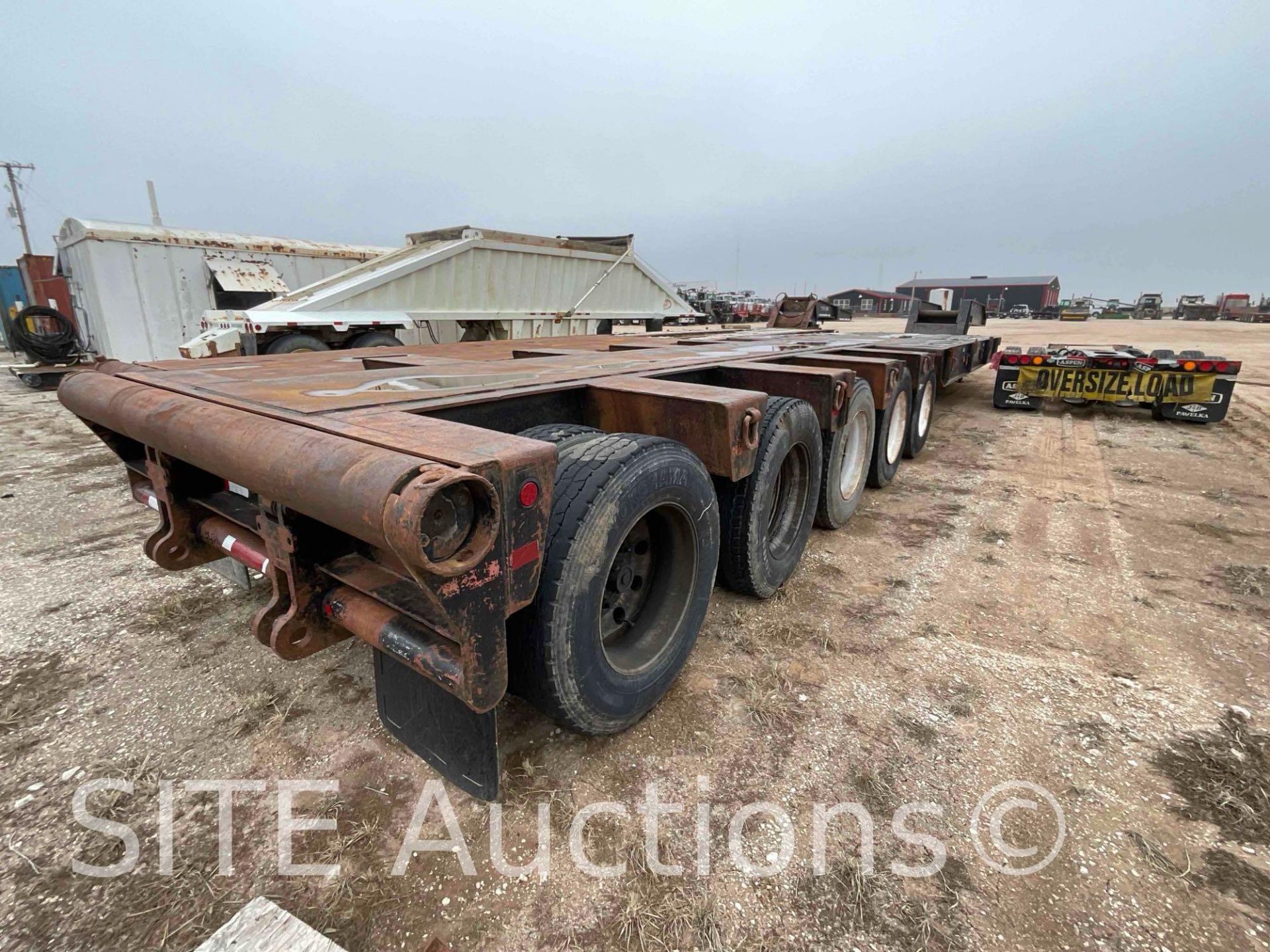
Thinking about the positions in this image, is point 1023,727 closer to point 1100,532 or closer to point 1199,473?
point 1100,532

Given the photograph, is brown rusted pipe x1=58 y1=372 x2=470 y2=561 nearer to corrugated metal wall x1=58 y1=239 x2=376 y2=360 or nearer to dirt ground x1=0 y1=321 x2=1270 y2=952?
dirt ground x1=0 y1=321 x2=1270 y2=952

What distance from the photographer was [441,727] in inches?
71.3

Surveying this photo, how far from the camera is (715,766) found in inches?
82.0

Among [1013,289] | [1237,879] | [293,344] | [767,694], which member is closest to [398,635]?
[767,694]

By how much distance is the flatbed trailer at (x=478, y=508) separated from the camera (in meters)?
1.37

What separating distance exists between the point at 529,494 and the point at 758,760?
1369 mm

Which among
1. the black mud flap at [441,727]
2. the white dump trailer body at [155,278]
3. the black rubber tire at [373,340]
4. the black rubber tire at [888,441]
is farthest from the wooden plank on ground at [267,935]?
the white dump trailer body at [155,278]

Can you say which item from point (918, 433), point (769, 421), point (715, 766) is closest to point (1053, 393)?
point (918, 433)

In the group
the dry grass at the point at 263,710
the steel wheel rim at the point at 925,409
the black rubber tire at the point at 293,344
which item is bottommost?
the dry grass at the point at 263,710

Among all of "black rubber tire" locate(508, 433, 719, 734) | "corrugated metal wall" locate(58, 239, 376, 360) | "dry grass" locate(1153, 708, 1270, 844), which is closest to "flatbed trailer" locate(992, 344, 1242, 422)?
"dry grass" locate(1153, 708, 1270, 844)

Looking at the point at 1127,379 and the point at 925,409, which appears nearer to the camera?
the point at 925,409

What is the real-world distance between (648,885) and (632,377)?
208 centimetres

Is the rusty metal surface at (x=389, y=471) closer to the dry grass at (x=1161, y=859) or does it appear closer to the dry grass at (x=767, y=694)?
the dry grass at (x=767, y=694)

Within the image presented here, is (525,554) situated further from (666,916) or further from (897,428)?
(897,428)
